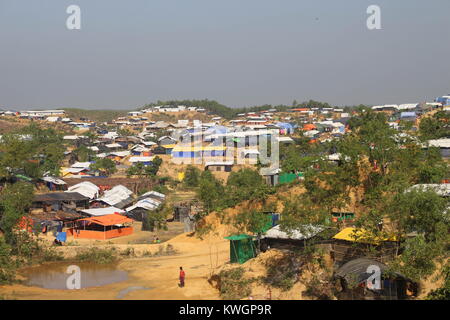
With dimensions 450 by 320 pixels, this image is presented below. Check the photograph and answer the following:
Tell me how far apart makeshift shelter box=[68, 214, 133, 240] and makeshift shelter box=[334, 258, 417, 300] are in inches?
590

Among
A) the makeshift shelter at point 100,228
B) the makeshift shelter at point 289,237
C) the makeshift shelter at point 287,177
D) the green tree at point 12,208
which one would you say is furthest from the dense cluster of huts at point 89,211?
the makeshift shelter at point 289,237

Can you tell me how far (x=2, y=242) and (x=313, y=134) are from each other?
146 ft

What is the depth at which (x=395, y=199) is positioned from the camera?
13.6 meters

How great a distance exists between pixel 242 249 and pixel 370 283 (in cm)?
603

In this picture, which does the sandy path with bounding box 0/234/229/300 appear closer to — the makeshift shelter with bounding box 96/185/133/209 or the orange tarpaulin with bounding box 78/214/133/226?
the orange tarpaulin with bounding box 78/214/133/226

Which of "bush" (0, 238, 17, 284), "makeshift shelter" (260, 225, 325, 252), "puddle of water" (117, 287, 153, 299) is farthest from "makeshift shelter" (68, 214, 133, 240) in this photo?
"makeshift shelter" (260, 225, 325, 252)

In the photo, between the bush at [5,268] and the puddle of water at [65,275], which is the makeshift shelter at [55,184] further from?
the bush at [5,268]

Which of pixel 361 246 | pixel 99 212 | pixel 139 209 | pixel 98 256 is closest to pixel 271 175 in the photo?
pixel 139 209

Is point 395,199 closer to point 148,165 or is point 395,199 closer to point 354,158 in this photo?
point 354,158

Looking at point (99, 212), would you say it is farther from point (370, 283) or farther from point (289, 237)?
point (370, 283)

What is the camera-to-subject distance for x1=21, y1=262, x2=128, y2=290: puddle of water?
57.4ft

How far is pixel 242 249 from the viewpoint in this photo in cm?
1781

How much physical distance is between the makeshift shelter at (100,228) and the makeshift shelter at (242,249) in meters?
9.40
